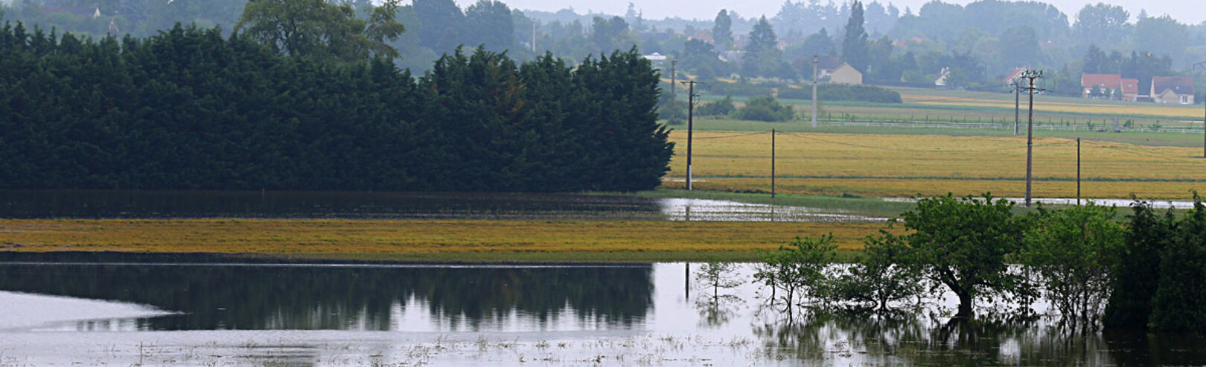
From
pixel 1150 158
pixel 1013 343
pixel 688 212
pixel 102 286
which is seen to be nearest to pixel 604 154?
pixel 688 212

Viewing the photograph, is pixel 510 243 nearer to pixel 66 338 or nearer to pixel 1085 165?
pixel 66 338

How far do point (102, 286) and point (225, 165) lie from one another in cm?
4254

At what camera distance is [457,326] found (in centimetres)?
3803

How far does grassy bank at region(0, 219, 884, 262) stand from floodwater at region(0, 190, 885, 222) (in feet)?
11.5

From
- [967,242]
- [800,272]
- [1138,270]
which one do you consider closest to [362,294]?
[800,272]

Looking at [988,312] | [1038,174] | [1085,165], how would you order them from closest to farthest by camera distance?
1. [988,312]
2. [1038,174]
3. [1085,165]

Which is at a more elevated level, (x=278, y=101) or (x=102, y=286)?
(x=278, y=101)

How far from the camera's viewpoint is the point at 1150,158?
134m

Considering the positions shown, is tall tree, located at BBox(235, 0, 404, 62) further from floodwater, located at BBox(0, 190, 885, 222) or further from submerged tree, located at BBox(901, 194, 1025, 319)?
submerged tree, located at BBox(901, 194, 1025, 319)

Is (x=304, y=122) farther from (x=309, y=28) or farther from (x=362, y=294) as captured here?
(x=362, y=294)

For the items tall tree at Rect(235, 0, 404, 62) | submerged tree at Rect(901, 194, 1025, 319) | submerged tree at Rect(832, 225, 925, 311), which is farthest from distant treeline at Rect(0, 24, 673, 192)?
submerged tree at Rect(901, 194, 1025, 319)

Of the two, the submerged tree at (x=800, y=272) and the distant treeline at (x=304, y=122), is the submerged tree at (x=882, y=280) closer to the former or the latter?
the submerged tree at (x=800, y=272)

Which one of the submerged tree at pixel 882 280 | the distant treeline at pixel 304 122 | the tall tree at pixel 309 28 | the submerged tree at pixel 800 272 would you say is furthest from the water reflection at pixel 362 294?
the tall tree at pixel 309 28

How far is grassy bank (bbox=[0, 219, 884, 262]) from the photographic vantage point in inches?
A: 2164
